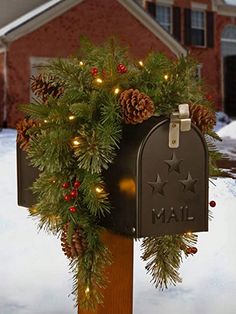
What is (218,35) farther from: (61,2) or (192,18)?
(61,2)

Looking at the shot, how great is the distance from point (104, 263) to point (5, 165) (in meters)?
0.73

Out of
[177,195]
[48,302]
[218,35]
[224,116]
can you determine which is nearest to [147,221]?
[177,195]

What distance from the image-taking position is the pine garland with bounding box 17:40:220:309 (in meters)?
0.86

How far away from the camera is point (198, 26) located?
2.07 metres

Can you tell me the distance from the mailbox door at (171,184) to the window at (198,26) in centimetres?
117

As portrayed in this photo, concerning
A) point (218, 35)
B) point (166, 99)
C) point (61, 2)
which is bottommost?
point (166, 99)

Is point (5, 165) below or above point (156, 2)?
below

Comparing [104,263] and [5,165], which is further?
[5,165]

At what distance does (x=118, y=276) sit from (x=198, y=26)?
4.27 ft

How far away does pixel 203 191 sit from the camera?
0.88 meters

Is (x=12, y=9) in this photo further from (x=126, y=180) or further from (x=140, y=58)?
(x=126, y=180)

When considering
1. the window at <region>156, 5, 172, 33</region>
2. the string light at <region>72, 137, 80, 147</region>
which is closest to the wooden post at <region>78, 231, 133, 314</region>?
the string light at <region>72, 137, 80, 147</region>

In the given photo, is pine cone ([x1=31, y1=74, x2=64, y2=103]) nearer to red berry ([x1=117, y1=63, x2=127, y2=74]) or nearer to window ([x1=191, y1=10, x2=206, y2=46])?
red berry ([x1=117, y1=63, x2=127, y2=74])

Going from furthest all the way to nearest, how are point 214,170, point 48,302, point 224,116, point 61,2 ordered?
point 61,2
point 224,116
point 48,302
point 214,170
